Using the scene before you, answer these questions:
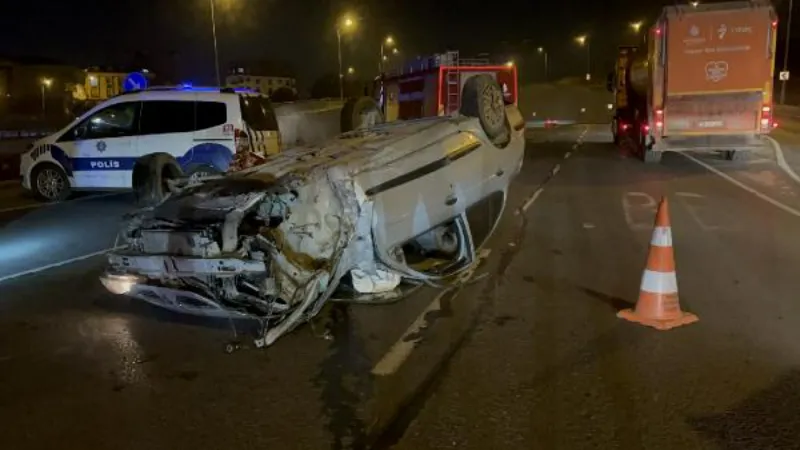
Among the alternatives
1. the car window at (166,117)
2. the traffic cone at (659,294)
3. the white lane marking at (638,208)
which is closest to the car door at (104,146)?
the car window at (166,117)

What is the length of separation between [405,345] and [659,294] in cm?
203

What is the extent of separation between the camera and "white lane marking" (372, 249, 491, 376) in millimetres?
4824

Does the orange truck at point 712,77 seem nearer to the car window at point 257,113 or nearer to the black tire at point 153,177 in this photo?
the car window at point 257,113

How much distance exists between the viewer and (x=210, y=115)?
480 inches

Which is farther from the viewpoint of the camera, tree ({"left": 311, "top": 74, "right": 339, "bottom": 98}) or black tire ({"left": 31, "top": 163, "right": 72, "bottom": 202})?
tree ({"left": 311, "top": 74, "right": 339, "bottom": 98})

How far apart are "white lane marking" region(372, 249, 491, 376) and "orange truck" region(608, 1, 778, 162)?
12850 millimetres

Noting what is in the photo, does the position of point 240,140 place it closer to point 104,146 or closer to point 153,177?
point 104,146

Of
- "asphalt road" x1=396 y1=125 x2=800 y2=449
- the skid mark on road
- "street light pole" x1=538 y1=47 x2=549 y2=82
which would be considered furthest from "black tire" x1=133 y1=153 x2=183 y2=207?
"street light pole" x1=538 y1=47 x2=549 y2=82

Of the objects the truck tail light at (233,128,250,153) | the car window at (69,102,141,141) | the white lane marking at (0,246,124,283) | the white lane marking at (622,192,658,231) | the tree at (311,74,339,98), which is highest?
the tree at (311,74,339,98)

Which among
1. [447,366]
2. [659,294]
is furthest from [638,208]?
[447,366]

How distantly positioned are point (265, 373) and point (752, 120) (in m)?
15.5

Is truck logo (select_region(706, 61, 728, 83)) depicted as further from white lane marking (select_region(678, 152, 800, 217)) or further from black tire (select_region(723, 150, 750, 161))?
black tire (select_region(723, 150, 750, 161))

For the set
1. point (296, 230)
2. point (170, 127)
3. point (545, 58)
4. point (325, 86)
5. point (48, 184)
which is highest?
point (545, 58)

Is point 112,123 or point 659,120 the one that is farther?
point 659,120
